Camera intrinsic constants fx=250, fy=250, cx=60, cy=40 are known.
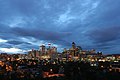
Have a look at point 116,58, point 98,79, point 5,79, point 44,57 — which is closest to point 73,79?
point 98,79

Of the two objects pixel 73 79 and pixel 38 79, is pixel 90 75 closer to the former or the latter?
pixel 73 79

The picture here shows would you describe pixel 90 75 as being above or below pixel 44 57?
below

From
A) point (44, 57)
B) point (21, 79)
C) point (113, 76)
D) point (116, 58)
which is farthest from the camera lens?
point (44, 57)

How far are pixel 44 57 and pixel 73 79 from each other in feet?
317

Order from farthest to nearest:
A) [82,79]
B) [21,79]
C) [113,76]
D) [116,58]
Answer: [116,58] → [113,76] → [21,79] → [82,79]

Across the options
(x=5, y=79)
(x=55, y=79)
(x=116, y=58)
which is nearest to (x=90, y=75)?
(x=55, y=79)

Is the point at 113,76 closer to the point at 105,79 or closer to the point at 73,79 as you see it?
the point at 105,79

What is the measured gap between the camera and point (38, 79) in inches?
1689

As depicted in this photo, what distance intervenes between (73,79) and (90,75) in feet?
15.6

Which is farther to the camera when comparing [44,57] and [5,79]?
[44,57]

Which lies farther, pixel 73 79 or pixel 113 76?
pixel 113 76

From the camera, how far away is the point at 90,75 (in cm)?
4394

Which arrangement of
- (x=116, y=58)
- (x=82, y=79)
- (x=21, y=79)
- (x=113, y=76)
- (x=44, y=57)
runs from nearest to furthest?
(x=82, y=79), (x=21, y=79), (x=113, y=76), (x=116, y=58), (x=44, y=57)

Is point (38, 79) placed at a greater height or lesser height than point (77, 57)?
lesser
